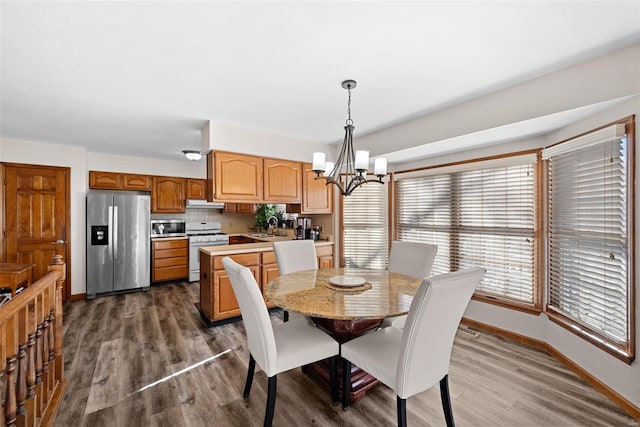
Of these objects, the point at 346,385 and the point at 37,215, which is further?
the point at 37,215

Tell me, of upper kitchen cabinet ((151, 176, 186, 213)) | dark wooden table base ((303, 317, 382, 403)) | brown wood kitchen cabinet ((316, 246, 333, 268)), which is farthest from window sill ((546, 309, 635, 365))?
upper kitchen cabinet ((151, 176, 186, 213))

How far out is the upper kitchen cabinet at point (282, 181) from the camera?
3611mm

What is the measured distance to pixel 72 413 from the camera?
6.04ft

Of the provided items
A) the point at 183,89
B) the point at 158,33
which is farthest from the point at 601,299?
the point at 183,89

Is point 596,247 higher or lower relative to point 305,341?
higher

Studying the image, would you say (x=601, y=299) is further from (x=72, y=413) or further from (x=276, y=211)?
(x=276, y=211)

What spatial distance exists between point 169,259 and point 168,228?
587 millimetres

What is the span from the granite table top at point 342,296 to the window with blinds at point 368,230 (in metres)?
1.46

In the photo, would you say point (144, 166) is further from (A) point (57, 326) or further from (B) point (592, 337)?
(B) point (592, 337)

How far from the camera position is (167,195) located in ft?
17.4

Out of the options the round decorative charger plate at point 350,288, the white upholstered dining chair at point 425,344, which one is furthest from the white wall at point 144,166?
the white upholstered dining chair at point 425,344

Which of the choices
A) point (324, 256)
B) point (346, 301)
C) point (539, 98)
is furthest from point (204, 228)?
point (539, 98)

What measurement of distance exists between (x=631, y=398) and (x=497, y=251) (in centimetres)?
146

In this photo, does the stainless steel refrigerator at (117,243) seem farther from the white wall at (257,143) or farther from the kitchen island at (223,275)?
the white wall at (257,143)
